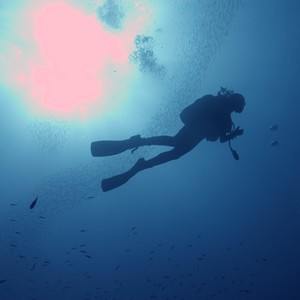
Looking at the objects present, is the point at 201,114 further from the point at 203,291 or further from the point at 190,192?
the point at 203,291

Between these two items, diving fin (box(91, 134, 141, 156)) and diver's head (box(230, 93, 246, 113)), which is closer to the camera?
diving fin (box(91, 134, 141, 156))

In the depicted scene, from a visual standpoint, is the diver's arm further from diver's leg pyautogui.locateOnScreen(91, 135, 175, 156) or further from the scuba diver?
diver's leg pyautogui.locateOnScreen(91, 135, 175, 156)

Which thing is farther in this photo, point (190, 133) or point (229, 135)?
point (229, 135)

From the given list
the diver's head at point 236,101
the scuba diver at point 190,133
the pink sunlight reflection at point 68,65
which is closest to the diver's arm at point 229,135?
the scuba diver at point 190,133

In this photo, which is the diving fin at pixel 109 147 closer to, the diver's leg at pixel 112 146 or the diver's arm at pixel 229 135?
the diver's leg at pixel 112 146

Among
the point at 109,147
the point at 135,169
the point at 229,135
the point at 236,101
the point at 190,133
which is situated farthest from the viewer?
the point at 229,135

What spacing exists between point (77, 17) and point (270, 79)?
47.6 feet

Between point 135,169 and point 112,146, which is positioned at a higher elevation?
point 112,146

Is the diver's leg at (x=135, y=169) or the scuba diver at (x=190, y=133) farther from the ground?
the scuba diver at (x=190, y=133)

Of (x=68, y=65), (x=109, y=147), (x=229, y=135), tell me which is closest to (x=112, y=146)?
(x=109, y=147)

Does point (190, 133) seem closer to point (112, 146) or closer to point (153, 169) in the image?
point (112, 146)

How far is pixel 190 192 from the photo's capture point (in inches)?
1473

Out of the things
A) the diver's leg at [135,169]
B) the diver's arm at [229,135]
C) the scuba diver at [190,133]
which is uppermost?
the scuba diver at [190,133]

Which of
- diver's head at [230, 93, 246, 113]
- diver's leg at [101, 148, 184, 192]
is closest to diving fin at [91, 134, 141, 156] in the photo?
diver's leg at [101, 148, 184, 192]
